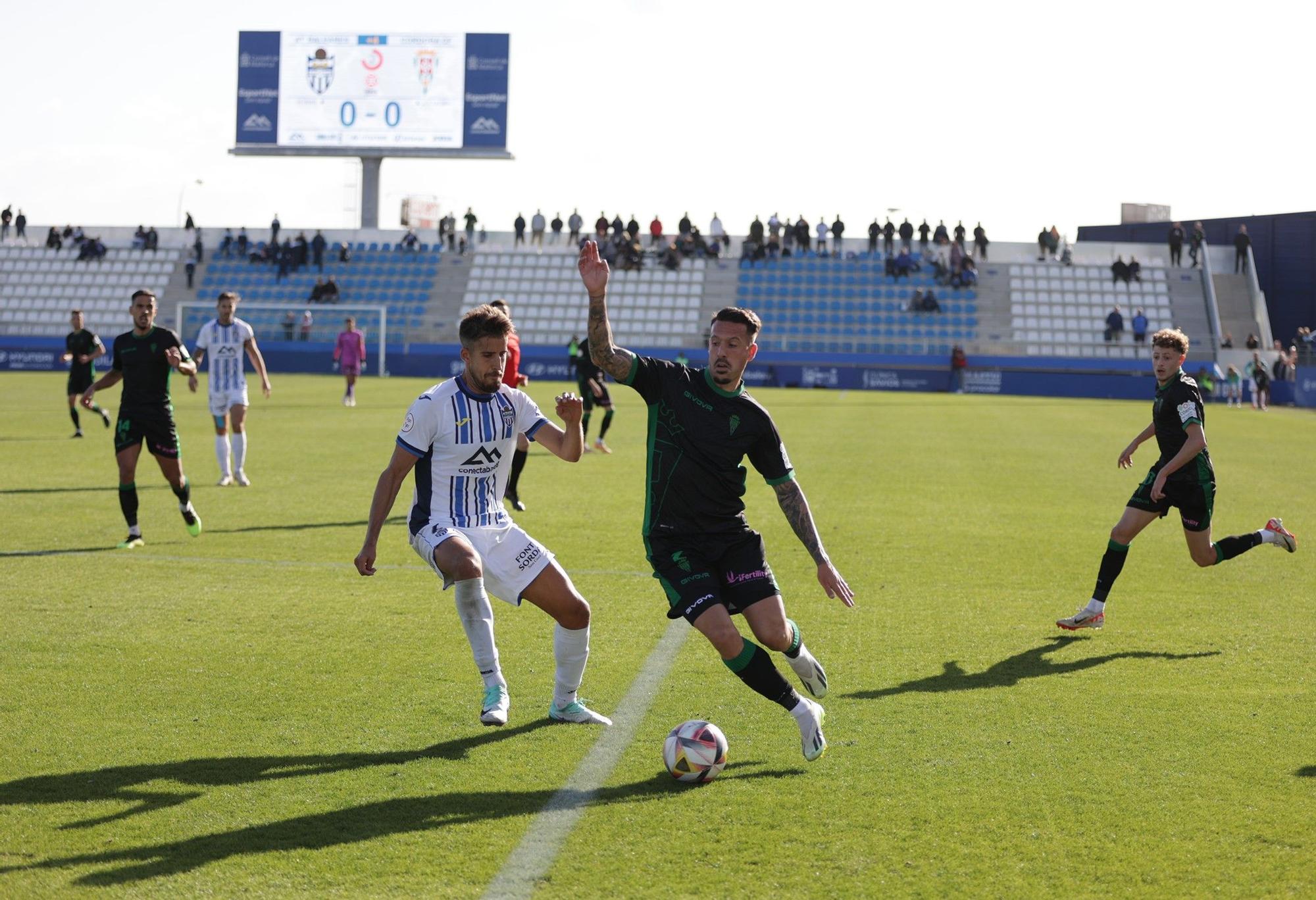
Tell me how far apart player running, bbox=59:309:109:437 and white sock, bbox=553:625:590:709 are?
14471mm

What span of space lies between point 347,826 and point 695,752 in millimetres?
1344

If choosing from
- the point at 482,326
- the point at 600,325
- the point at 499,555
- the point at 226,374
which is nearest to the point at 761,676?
the point at 499,555

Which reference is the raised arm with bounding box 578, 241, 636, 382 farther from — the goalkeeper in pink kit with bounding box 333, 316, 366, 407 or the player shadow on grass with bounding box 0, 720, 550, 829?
the goalkeeper in pink kit with bounding box 333, 316, 366, 407

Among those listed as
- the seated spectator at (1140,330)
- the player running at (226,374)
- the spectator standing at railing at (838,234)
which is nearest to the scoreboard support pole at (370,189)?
the spectator standing at railing at (838,234)

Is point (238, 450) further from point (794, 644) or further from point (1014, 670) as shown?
point (794, 644)

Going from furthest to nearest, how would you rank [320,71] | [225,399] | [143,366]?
[320,71] < [225,399] < [143,366]

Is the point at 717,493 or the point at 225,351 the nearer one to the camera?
the point at 717,493

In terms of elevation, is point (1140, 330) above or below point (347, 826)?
above

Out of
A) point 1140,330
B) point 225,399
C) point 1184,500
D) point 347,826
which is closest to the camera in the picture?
point 347,826

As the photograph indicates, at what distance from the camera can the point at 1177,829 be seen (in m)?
4.54

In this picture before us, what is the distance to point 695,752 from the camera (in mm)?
4957

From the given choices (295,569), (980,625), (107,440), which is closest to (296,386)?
(107,440)

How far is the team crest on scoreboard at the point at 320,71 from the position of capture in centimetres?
5297

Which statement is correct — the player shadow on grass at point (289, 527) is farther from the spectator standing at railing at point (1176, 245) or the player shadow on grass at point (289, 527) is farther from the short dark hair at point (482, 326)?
the spectator standing at railing at point (1176, 245)
